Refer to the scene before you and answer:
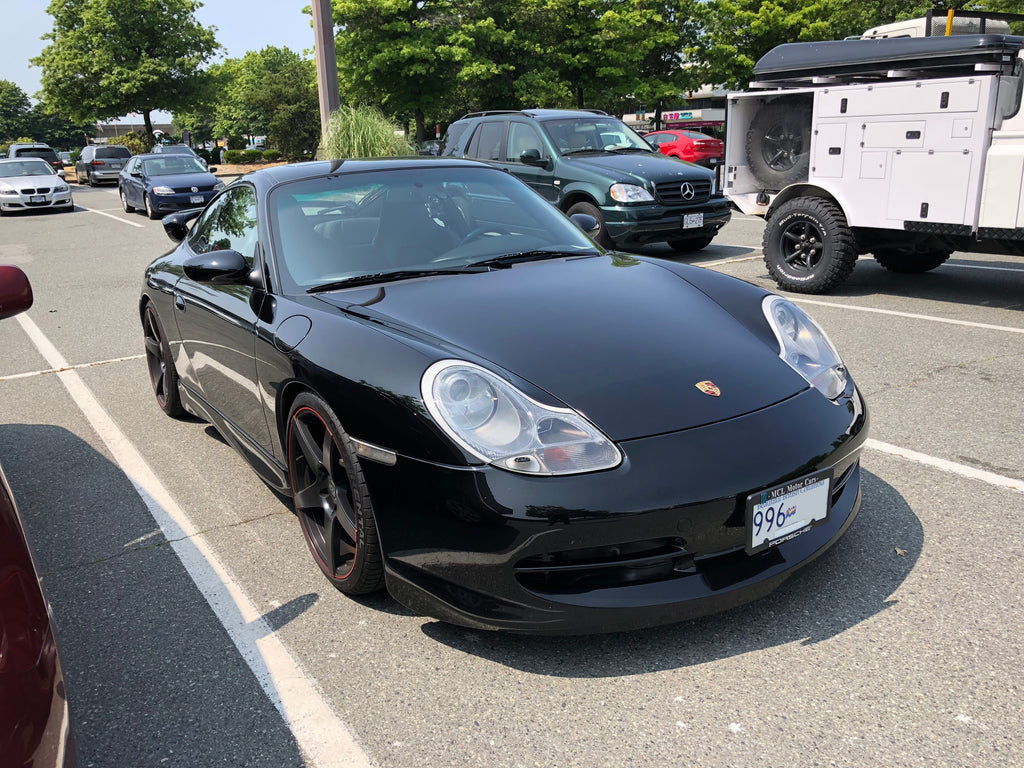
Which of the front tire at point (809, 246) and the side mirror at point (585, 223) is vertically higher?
the side mirror at point (585, 223)

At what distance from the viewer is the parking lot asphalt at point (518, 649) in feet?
7.28

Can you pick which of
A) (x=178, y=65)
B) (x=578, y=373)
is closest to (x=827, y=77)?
(x=578, y=373)

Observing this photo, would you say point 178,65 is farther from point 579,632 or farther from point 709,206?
point 579,632

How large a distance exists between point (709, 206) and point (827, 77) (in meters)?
2.78

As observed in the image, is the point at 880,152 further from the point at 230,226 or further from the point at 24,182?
the point at 24,182

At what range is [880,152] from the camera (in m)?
7.02

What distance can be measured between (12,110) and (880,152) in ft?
415

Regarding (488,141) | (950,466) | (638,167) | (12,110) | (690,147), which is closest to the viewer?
(950,466)

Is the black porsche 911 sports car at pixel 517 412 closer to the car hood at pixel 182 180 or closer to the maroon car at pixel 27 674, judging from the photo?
the maroon car at pixel 27 674

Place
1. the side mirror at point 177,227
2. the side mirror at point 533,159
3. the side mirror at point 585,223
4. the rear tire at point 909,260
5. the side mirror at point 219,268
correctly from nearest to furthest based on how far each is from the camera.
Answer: the side mirror at point 219,268 < the side mirror at point 585,223 < the side mirror at point 177,227 < the rear tire at point 909,260 < the side mirror at point 533,159

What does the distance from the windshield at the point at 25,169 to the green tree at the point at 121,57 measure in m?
20.1

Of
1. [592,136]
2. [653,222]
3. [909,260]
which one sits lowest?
[909,260]

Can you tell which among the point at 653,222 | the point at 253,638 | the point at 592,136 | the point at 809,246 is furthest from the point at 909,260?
the point at 253,638

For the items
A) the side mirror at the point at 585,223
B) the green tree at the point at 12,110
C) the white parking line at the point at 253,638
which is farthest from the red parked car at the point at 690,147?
the green tree at the point at 12,110
